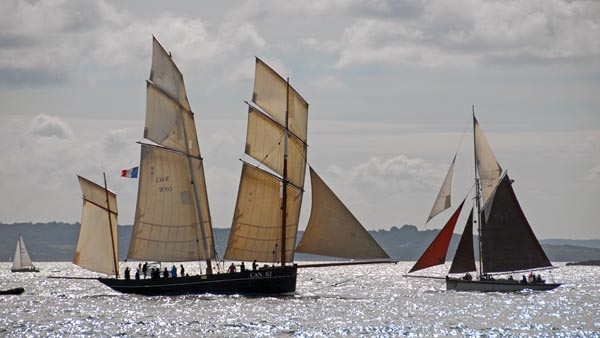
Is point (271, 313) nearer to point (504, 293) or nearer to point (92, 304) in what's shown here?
point (92, 304)

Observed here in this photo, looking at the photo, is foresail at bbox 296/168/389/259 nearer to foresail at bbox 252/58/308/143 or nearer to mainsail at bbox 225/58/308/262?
mainsail at bbox 225/58/308/262

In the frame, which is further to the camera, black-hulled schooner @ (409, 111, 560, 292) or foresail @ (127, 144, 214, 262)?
black-hulled schooner @ (409, 111, 560, 292)

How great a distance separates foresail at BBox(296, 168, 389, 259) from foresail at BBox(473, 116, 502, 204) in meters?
18.9

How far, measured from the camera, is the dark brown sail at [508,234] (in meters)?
90.6

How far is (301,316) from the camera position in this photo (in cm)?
6812

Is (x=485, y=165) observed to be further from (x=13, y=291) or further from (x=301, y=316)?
(x=13, y=291)

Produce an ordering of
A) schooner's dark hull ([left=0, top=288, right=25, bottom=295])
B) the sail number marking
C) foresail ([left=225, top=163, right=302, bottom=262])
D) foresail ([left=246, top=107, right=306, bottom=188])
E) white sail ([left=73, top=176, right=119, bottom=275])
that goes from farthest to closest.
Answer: schooner's dark hull ([left=0, top=288, right=25, bottom=295]) → white sail ([left=73, top=176, right=119, bottom=275]) → the sail number marking → foresail ([left=246, top=107, right=306, bottom=188]) → foresail ([left=225, top=163, right=302, bottom=262])

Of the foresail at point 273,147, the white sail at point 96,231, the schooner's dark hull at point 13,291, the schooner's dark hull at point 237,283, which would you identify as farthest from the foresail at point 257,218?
the schooner's dark hull at point 13,291

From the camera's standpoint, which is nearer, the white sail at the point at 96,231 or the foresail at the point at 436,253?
the white sail at the point at 96,231

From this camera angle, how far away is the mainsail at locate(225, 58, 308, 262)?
267ft

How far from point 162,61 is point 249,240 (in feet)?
51.2

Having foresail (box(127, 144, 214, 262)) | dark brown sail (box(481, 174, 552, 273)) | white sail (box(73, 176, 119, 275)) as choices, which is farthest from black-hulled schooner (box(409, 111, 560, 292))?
white sail (box(73, 176, 119, 275))

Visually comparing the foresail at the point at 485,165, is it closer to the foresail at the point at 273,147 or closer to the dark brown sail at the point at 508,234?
the dark brown sail at the point at 508,234

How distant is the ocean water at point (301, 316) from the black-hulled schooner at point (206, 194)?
1842mm
